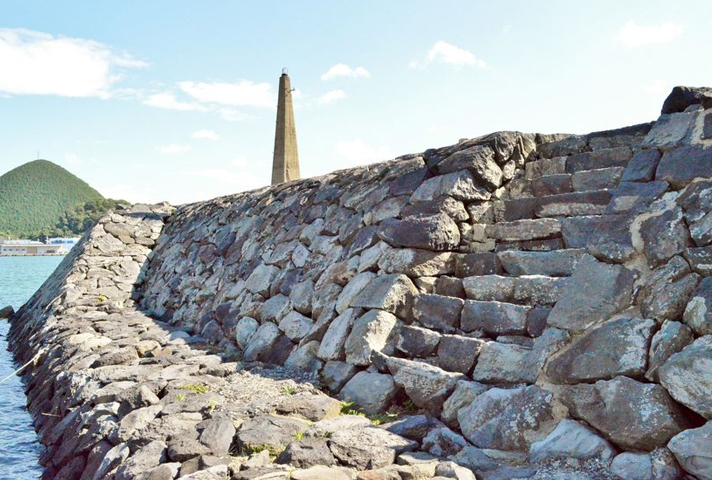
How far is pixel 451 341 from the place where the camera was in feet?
15.2

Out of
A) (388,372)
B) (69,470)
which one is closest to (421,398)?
(388,372)

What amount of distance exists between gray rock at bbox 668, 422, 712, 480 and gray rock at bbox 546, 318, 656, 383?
44 cm

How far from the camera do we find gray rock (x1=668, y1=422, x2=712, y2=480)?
110 inches

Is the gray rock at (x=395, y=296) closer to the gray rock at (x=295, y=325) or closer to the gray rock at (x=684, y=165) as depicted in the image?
the gray rock at (x=295, y=325)

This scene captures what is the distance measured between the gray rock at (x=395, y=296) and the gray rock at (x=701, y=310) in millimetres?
2379

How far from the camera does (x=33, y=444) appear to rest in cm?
633

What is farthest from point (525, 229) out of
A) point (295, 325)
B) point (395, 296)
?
point (295, 325)

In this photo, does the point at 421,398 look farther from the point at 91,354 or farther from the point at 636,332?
the point at 91,354

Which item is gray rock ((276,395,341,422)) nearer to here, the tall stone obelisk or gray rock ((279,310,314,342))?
gray rock ((279,310,314,342))

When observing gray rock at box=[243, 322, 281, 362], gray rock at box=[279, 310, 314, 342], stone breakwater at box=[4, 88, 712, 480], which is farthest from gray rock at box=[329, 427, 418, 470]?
gray rock at box=[243, 322, 281, 362]

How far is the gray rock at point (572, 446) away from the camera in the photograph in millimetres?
3211

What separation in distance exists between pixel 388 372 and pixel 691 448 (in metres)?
2.38

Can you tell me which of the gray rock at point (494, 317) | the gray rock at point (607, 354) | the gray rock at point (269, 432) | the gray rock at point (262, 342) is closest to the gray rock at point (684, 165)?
the gray rock at point (607, 354)

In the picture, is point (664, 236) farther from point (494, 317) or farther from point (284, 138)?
point (284, 138)
